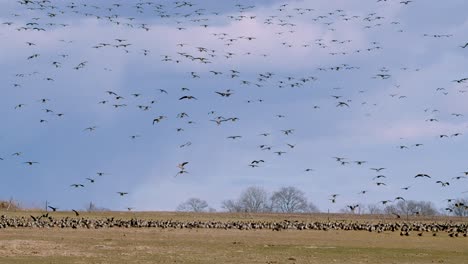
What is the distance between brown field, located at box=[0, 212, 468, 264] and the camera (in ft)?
133

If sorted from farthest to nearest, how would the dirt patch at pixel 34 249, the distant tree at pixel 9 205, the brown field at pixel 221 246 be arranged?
the distant tree at pixel 9 205, the dirt patch at pixel 34 249, the brown field at pixel 221 246

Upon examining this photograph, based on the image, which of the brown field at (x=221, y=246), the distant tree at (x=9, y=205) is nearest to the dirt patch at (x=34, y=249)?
the brown field at (x=221, y=246)

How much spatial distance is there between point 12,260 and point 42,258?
5.72 ft

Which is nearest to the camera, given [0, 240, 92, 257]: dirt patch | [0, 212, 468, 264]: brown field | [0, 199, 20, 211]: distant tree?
[0, 212, 468, 264]: brown field

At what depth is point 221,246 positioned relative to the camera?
49.6 metres

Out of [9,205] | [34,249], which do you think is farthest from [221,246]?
[9,205]

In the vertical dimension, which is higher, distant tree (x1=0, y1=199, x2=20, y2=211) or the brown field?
distant tree (x1=0, y1=199, x2=20, y2=211)

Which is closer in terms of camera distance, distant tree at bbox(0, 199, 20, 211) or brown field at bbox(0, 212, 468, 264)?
brown field at bbox(0, 212, 468, 264)

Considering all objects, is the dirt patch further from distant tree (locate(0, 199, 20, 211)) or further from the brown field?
distant tree (locate(0, 199, 20, 211))


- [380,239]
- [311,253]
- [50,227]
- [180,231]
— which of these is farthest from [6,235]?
[380,239]

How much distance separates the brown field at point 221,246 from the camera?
4050cm

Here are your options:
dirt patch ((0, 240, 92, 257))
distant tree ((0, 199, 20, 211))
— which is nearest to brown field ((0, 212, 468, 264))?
dirt patch ((0, 240, 92, 257))

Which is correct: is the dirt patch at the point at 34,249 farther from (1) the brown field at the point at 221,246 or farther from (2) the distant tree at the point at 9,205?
(2) the distant tree at the point at 9,205

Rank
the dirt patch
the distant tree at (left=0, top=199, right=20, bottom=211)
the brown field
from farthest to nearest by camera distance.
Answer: the distant tree at (left=0, top=199, right=20, bottom=211) → the dirt patch → the brown field
